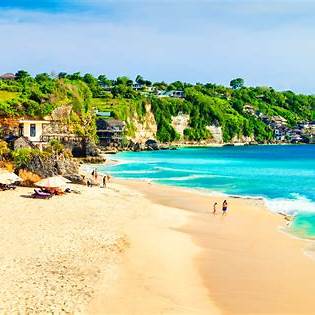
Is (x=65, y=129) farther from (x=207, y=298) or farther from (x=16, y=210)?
(x=207, y=298)

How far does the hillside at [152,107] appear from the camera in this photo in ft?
300

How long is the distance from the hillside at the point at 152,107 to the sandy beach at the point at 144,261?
172ft

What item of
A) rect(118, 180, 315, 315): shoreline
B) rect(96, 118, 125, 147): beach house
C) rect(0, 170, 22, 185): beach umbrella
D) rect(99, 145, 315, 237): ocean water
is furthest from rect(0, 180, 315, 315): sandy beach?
rect(96, 118, 125, 147): beach house

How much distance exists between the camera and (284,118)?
652 ft

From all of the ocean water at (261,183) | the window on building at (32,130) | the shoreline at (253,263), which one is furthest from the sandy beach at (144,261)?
the window on building at (32,130)

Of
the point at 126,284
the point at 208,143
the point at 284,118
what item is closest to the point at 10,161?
the point at 126,284

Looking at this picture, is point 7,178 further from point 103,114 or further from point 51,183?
point 103,114

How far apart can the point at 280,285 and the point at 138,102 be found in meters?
129

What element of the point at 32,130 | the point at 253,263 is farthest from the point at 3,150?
Answer: the point at 253,263

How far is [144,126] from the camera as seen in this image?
144500 mm

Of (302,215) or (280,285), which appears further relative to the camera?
(302,215)

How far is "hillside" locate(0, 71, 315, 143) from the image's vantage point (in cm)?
9138

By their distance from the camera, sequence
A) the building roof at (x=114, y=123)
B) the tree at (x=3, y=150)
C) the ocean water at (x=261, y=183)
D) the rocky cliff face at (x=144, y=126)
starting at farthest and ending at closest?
the rocky cliff face at (x=144, y=126), the building roof at (x=114, y=123), the tree at (x=3, y=150), the ocean water at (x=261, y=183)

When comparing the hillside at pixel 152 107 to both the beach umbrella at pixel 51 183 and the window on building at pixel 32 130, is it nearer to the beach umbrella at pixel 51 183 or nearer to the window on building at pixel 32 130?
the window on building at pixel 32 130
